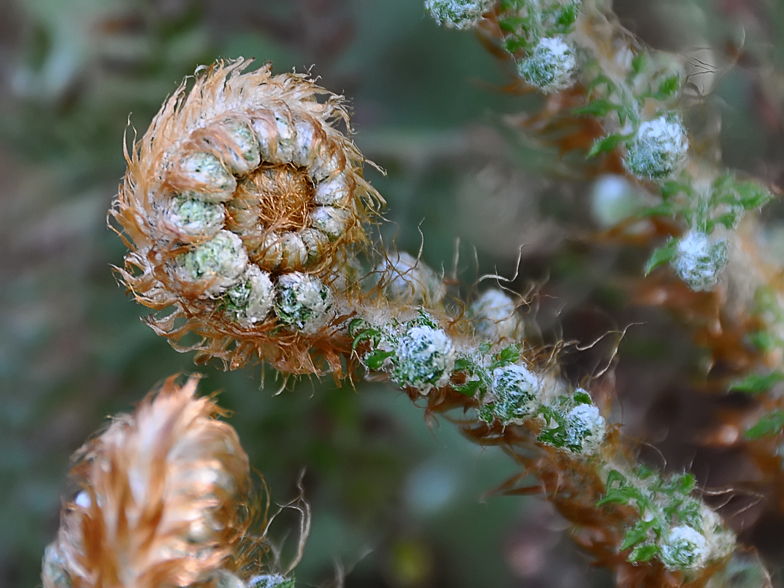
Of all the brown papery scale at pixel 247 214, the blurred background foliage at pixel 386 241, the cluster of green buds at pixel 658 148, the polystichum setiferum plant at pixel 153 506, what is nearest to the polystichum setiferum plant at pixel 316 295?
the brown papery scale at pixel 247 214

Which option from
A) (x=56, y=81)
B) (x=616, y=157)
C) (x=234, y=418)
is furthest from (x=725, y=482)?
(x=56, y=81)

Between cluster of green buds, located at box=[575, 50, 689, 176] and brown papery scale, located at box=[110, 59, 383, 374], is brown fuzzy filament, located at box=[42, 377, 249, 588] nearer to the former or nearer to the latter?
brown papery scale, located at box=[110, 59, 383, 374]

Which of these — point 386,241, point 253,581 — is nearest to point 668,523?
point 253,581

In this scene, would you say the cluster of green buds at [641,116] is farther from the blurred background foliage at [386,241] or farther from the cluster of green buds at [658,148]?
the blurred background foliage at [386,241]

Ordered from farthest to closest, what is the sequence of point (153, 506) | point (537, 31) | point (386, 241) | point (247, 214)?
point (386, 241) < point (537, 31) < point (247, 214) < point (153, 506)

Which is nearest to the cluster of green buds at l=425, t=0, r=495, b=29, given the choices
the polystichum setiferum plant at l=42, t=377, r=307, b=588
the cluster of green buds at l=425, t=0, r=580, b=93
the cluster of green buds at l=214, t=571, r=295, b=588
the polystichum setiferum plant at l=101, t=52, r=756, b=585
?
the cluster of green buds at l=425, t=0, r=580, b=93

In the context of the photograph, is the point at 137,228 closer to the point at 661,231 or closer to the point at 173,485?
the point at 173,485

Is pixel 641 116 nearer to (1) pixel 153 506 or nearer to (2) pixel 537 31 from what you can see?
(2) pixel 537 31
